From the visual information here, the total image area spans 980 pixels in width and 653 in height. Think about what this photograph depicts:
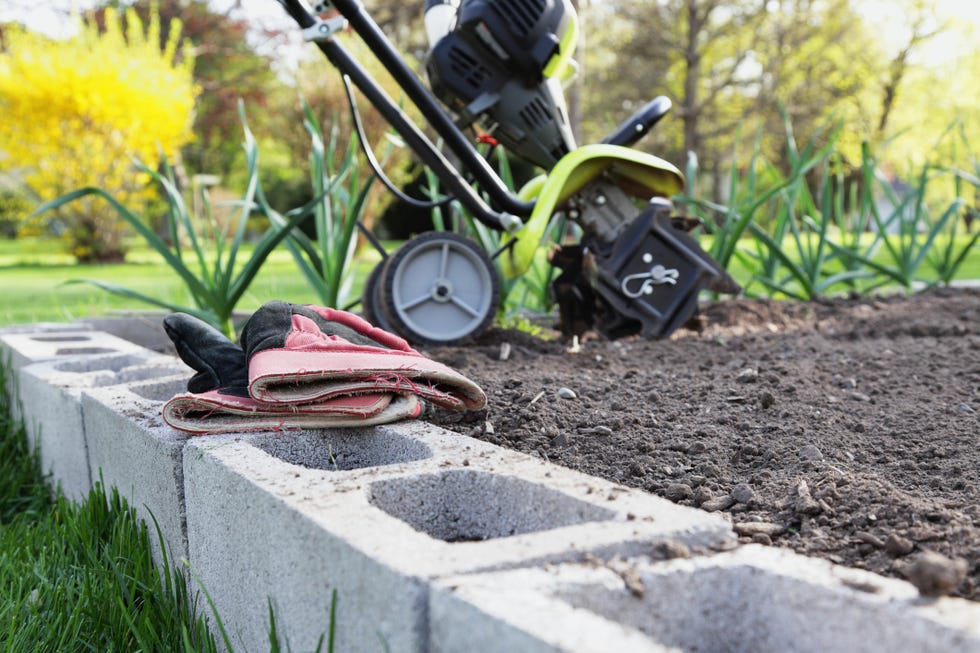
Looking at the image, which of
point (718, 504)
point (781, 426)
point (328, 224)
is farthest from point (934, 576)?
point (328, 224)

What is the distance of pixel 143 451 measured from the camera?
4.71 ft

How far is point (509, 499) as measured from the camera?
108 cm

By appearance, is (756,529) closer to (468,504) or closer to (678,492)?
(678,492)

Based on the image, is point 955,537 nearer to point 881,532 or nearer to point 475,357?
point 881,532

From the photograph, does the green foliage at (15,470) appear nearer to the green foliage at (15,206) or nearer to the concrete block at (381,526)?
the concrete block at (381,526)

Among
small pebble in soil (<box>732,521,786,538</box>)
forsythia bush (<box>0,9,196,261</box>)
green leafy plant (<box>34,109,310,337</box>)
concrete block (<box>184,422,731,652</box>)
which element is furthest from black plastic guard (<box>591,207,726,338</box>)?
forsythia bush (<box>0,9,196,261</box>)

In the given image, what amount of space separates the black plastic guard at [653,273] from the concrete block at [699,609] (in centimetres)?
171

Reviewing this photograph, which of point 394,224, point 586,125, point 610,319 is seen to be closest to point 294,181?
point 394,224

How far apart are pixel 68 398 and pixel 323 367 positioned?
31.3 inches

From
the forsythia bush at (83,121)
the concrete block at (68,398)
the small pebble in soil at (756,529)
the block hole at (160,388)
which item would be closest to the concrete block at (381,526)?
the small pebble in soil at (756,529)

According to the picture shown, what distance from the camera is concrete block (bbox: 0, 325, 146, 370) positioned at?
2453 millimetres

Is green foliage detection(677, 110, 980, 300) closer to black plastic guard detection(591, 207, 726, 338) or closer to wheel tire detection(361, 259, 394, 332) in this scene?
black plastic guard detection(591, 207, 726, 338)

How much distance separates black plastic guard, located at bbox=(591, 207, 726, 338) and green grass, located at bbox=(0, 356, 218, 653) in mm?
1434

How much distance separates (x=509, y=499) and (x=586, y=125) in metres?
17.2
